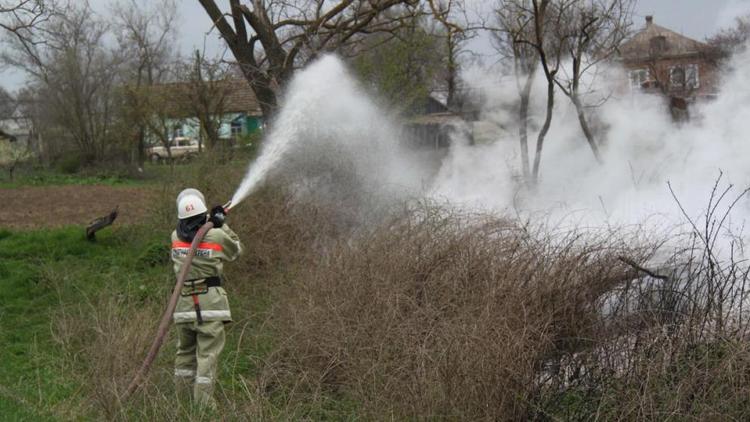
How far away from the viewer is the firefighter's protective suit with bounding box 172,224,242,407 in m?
5.89

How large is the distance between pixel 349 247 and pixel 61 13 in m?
8.69

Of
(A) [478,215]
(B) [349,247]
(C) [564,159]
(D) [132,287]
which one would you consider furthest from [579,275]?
(C) [564,159]

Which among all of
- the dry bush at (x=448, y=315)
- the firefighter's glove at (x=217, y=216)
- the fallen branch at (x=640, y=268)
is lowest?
Result: the dry bush at (x=448, y=315)

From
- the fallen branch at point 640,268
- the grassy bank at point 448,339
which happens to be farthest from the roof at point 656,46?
the fallen branch at point 640,268

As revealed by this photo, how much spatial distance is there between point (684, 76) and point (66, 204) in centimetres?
1397

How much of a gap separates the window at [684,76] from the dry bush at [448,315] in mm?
8000

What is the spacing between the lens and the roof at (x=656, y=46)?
1439 centimetres

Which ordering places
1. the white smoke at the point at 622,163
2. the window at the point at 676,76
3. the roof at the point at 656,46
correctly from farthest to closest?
1. the roof at the point at 656,46
2. the window at the point at 676,76
3. the white smoke at the point at 622,163

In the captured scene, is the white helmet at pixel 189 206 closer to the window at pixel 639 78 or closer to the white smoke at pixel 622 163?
the white smoke at pixel 622 163

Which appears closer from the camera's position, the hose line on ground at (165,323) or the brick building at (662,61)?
the hose line on ground at (165,323)

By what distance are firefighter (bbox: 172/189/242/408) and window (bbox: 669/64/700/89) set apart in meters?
9.78

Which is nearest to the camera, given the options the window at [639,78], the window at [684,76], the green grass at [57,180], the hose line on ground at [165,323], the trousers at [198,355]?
the hose line on ground at [165,323]

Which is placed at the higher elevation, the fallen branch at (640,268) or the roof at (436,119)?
the roof at (436,119)

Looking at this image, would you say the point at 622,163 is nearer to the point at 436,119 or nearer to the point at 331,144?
the point at 331,144
